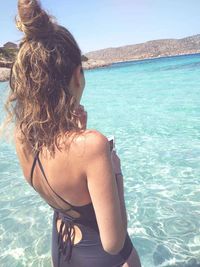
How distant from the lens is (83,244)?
167cm

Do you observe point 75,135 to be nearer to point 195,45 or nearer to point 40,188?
point 40,188

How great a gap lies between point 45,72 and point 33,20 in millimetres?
212

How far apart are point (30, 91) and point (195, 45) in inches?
5975

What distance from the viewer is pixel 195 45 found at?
471 feet

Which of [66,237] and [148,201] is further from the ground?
[66,237]

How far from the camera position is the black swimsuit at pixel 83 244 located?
5.04 feet

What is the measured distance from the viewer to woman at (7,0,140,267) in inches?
52.6

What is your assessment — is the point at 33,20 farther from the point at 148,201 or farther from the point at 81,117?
the point at 148,201

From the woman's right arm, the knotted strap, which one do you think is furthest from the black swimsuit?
the woman's right arm

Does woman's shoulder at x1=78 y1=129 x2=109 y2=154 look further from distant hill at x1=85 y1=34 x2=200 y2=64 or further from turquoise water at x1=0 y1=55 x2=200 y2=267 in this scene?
distant hill at x1=85 y1=34 x2=200 y2=64

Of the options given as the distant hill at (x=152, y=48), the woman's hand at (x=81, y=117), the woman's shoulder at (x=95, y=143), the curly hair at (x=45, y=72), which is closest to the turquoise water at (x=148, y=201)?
the curly hair at (x=45, y=72)

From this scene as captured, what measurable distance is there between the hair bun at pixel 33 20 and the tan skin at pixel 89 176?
0.66ft

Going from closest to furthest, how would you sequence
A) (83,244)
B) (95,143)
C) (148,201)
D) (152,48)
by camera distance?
(95,143) < (83,244) < (148,201) < (152,48)

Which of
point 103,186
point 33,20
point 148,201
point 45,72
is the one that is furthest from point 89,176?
point 148,201
